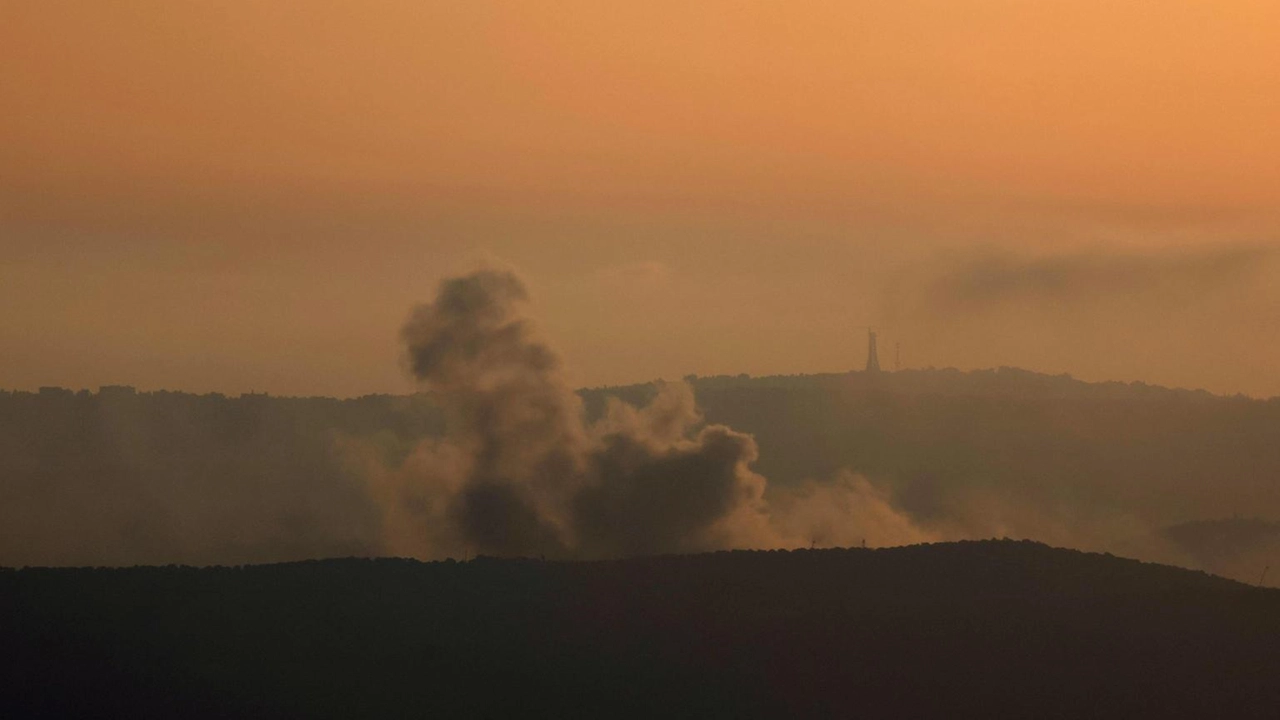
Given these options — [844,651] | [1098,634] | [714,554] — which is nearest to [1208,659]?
[1098,634]

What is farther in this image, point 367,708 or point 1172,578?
point 1172,578

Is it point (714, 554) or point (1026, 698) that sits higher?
point (714, 554)

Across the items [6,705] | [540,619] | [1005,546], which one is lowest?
[6,705]

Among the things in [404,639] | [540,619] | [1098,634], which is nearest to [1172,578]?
[1098,634]

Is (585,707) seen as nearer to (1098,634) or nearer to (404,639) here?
(404,639)

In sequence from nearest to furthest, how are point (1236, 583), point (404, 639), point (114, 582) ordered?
point (404, 639) → point (114, 582) → point (1236, 583)

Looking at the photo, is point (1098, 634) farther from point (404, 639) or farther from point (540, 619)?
point (404, 639)

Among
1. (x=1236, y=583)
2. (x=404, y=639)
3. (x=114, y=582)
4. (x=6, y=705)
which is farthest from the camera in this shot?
(x=1236, y=583)
